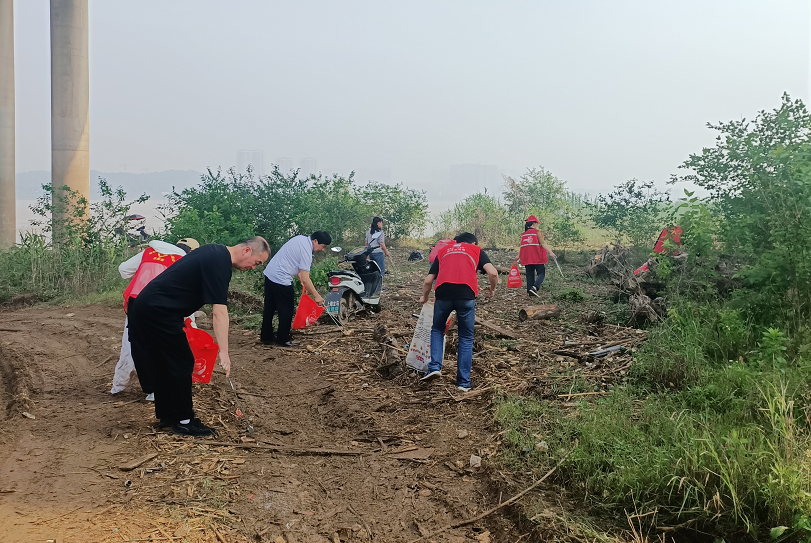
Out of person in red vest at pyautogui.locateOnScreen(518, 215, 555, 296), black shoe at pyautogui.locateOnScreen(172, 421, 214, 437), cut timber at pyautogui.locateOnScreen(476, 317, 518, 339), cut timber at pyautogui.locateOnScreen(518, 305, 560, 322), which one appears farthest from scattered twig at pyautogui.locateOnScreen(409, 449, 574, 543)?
person in red vest at pyautogui.locateOnScreen(518, 215, 555, 296)

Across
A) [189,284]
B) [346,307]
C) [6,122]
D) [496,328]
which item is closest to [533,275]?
[496,328]

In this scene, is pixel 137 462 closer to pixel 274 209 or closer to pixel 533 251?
pixel 533 251

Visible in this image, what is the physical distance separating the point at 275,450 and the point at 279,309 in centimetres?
364

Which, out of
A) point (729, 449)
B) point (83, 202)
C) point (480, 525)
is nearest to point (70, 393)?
point (480, 525)

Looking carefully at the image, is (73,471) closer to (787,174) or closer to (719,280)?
(787,174)

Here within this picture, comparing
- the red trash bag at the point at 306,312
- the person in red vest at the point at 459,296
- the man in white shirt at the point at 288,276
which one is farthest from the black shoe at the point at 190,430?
the red trash bag at the point at 306,312

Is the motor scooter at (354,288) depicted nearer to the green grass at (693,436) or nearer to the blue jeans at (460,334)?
the blue jeans at (460,334)

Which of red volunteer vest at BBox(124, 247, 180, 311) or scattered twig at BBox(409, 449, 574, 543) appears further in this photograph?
red volunteer vest at BBox(124, 247, 180, 311)

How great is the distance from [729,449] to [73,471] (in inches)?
Answer: 175

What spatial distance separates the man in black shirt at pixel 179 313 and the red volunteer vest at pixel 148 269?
24.7 inches

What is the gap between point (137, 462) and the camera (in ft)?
14.3

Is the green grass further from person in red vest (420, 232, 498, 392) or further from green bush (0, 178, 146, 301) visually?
green bush (0, 178, 146, 301)

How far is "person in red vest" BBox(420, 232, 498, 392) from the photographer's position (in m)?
6.02

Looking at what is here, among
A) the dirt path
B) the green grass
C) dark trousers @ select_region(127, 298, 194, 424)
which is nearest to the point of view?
the green grass
